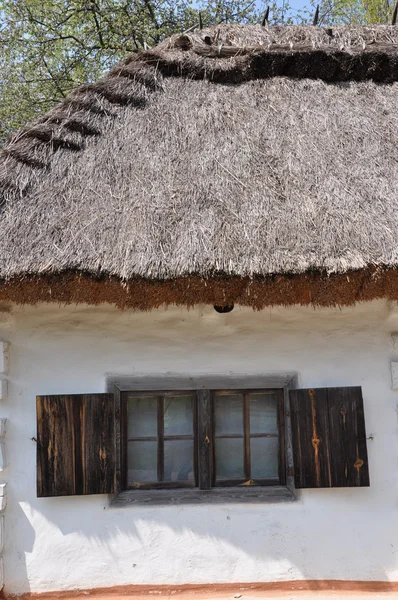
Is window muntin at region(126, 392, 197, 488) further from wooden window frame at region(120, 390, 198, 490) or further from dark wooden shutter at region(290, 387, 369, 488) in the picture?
dark wooden shutter at region(290, 387, 369, 488)

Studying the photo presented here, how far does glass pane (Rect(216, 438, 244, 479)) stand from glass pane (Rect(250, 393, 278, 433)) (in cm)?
16

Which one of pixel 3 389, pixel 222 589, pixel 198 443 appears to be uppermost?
pixel 3 389

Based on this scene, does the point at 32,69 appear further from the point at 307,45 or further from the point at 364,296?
the point at 364,296

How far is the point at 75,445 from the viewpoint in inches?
132

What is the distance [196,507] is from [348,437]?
3.59 ft

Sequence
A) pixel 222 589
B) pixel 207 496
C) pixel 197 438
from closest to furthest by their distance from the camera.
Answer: pixel 222 589
pixel 207 496
pixel 197 438

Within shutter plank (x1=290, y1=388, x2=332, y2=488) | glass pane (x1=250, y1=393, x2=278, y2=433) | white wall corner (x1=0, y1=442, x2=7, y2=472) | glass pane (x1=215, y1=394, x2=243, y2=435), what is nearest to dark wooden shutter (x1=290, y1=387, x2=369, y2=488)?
shutter plank (x1=290, y1=388, x2=332, y2=488)

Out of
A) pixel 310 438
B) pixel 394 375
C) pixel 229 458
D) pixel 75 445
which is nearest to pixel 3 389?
pixel 75 445

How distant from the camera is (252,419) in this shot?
3.59 m

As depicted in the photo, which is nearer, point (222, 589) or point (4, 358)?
point (222, 589)

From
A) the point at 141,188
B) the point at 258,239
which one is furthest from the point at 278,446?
the point at 141,188

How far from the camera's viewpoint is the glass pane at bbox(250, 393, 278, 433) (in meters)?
3.59

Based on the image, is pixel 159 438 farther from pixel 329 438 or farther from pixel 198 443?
pixel 329 438

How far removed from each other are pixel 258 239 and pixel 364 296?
79cm
